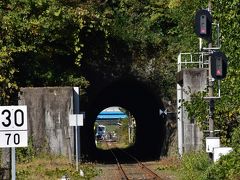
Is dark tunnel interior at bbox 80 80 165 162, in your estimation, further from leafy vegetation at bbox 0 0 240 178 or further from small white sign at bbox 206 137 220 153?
small white sign at bbox 206 137 220 153

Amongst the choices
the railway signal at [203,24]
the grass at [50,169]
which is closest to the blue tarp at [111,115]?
the grass at [50,169]

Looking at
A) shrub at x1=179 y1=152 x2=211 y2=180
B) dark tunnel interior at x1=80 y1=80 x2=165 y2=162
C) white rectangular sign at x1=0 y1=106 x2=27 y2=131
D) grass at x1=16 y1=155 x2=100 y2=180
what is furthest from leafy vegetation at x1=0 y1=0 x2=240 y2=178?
white rectangular sign at x1=0 y1=106 x2=27 y2=131

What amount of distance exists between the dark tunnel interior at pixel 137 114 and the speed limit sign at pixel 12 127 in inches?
1014

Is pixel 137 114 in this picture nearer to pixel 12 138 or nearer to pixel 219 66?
pixel 219 66

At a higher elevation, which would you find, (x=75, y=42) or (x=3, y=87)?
(x=75, y=42)

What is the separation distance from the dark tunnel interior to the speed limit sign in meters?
25.7

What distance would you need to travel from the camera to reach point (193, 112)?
22312 millimetres

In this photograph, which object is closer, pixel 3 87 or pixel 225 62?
pixel 225 62

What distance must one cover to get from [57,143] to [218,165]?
13.1 meters

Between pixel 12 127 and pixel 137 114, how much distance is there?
136ft

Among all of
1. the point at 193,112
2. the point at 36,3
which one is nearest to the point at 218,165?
the point at 193,112

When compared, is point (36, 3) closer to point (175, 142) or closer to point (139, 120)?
point (175, 142)

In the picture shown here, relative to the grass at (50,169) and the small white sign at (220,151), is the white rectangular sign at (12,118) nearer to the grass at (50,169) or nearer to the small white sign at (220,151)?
the small white sign at (220,151)

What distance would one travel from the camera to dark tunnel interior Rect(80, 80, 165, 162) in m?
40.2
